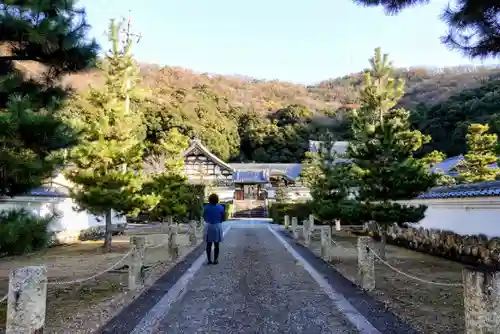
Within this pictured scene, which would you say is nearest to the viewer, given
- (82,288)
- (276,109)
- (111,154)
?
(82,288)

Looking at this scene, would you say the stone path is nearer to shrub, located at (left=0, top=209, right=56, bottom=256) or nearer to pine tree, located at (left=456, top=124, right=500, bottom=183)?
shrub, located at (left=0, top=209, right=56, bottom=256)

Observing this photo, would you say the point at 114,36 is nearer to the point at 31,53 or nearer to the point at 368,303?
the point at 31,53

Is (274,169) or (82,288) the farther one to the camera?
(274,169)

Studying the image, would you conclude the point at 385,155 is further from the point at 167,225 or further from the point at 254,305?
the point at 167,225

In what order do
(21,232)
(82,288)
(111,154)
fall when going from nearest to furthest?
(21,232) < (82,288) < (111,154)

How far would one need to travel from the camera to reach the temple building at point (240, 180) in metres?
43.2

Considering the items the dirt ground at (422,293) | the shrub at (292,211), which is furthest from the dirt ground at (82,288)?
the shrub at (292,211)

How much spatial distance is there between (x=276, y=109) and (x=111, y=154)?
58.0 metres

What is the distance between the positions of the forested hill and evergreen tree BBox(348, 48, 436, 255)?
21494mm

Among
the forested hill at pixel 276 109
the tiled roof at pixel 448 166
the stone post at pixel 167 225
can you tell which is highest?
the forested hill at pixel 276 109

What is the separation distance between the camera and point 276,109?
70.4m

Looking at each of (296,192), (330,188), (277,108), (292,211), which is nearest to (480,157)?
(330,188)

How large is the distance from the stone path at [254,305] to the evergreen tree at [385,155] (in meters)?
3.46

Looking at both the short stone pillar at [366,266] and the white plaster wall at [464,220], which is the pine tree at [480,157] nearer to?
the white plaster wall at [464,220]
